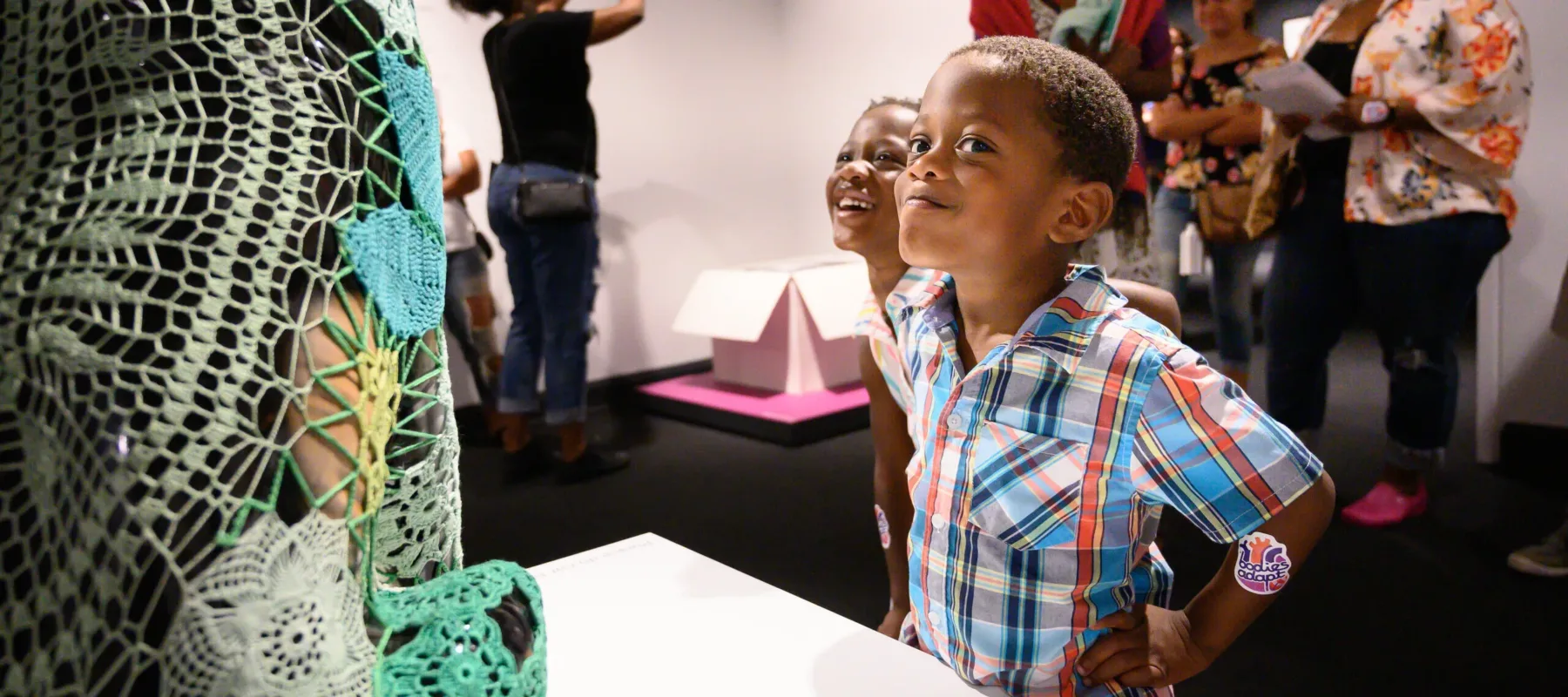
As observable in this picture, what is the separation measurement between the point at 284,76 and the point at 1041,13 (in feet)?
7.20

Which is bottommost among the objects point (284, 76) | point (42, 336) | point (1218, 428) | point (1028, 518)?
point (1028, 518)

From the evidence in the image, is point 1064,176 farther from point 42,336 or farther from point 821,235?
point 821,235

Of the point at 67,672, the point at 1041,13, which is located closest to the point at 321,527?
the point at 67,672

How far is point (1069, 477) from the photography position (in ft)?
3.40

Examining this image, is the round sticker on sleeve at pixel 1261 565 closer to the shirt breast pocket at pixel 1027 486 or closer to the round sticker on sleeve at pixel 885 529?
the shirt breast pocket at pixel 1027 486

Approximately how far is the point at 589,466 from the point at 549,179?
1.05 meters

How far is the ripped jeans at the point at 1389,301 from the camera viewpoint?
251 cm

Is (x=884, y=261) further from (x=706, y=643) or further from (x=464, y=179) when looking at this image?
(x=464, y=179)

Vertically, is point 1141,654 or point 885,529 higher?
point 1141,654

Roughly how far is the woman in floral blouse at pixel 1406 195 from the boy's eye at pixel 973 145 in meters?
1.91

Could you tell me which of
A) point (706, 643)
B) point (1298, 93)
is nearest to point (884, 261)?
point (706, 643)

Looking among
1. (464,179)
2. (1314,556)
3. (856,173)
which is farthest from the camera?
(464,179)

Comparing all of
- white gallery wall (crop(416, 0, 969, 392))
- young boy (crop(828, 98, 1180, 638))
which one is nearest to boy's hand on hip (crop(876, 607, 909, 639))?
young boy (crop(828, 98, 1180, 638))

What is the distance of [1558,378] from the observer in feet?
9.93
